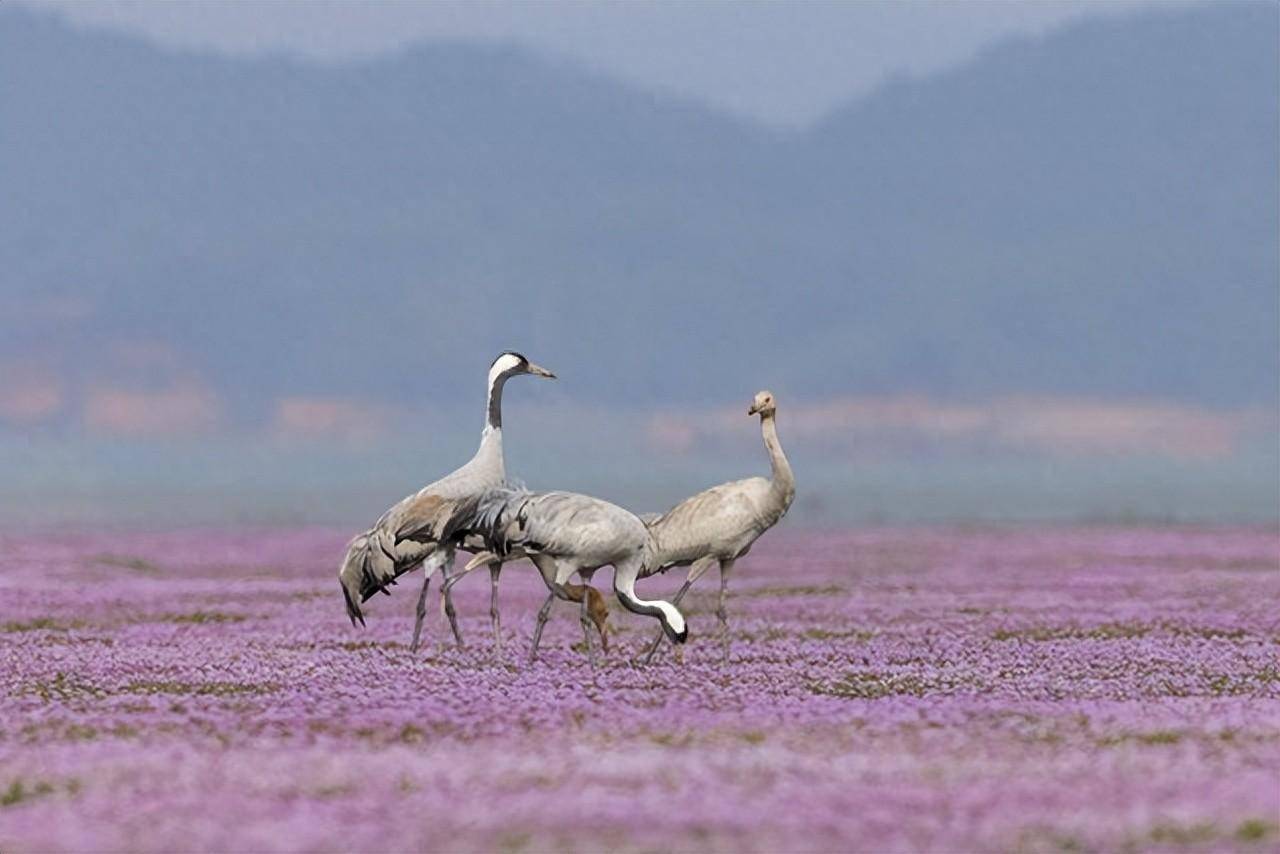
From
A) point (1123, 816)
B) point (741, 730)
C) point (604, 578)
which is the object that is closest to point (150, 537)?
point (604, 578)

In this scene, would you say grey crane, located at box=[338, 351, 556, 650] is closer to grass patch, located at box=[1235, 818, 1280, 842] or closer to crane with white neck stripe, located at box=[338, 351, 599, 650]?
crane with white neck stripe, located at box=[338, 351, 599, 650]

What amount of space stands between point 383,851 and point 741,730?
556 centimetres

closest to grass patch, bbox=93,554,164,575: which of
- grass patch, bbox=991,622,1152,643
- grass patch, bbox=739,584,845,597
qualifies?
grass patch, bbox=739,584,845,597

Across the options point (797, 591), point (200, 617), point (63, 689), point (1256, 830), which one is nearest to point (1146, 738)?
point (1256, 830)

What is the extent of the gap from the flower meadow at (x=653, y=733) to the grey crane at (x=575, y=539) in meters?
0.88

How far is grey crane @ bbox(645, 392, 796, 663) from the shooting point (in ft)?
79.5

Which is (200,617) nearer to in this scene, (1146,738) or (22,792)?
(22,792)

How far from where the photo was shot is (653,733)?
18.1m

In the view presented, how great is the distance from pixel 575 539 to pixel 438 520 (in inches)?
88.5

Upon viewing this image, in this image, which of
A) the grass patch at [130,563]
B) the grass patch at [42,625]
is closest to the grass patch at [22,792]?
the grass patch at [42,625]

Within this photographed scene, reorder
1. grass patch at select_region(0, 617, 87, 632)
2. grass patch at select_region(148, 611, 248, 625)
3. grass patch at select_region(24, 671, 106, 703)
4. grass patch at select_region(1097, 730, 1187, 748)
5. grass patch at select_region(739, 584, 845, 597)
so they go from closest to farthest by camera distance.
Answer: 1. grass patch at select_region(1097, 730, 1187, 748)
2. grass patch at select_region(24, 671, 106, 703)
3. grass patch at select_region(0, 617, 87, 632)
4. grass patch at select_region(148, 611, 248, 625)
5. grass patch at select_region(739, 584, 845, 597)

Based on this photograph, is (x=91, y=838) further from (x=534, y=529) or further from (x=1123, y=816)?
(x=534, y=529)

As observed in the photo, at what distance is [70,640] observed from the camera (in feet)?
101

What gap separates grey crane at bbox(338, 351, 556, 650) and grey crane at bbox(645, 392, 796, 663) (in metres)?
2.14
